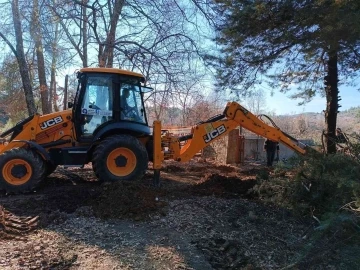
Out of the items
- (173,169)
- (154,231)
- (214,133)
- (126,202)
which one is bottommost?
(154,231)

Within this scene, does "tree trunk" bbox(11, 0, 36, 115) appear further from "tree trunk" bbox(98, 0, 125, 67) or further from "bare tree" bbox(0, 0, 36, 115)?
"tree trunk" bbox(98, 0, 125, 67)

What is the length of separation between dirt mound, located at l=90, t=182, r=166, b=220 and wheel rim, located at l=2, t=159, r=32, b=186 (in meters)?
1.76

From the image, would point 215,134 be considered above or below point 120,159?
above

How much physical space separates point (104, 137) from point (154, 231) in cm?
296

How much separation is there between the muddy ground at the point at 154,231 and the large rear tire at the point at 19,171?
20 cm

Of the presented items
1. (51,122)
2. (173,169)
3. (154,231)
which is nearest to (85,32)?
(173,169)

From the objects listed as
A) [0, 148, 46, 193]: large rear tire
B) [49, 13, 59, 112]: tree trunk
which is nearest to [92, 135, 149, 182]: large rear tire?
[0, 148, 46, 193]: large rear tire

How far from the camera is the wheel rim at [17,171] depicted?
272 inches

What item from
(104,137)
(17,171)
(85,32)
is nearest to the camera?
(17,171)

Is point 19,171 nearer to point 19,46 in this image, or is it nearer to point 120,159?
point 120,159

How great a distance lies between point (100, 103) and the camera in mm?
7449

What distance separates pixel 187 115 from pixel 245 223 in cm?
1158

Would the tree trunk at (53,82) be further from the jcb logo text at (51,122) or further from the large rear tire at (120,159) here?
the large rear tire at (120,159)

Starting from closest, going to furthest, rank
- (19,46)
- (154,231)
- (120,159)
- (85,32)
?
(154,231)
(120,159)
(19,46)
(85,32)
